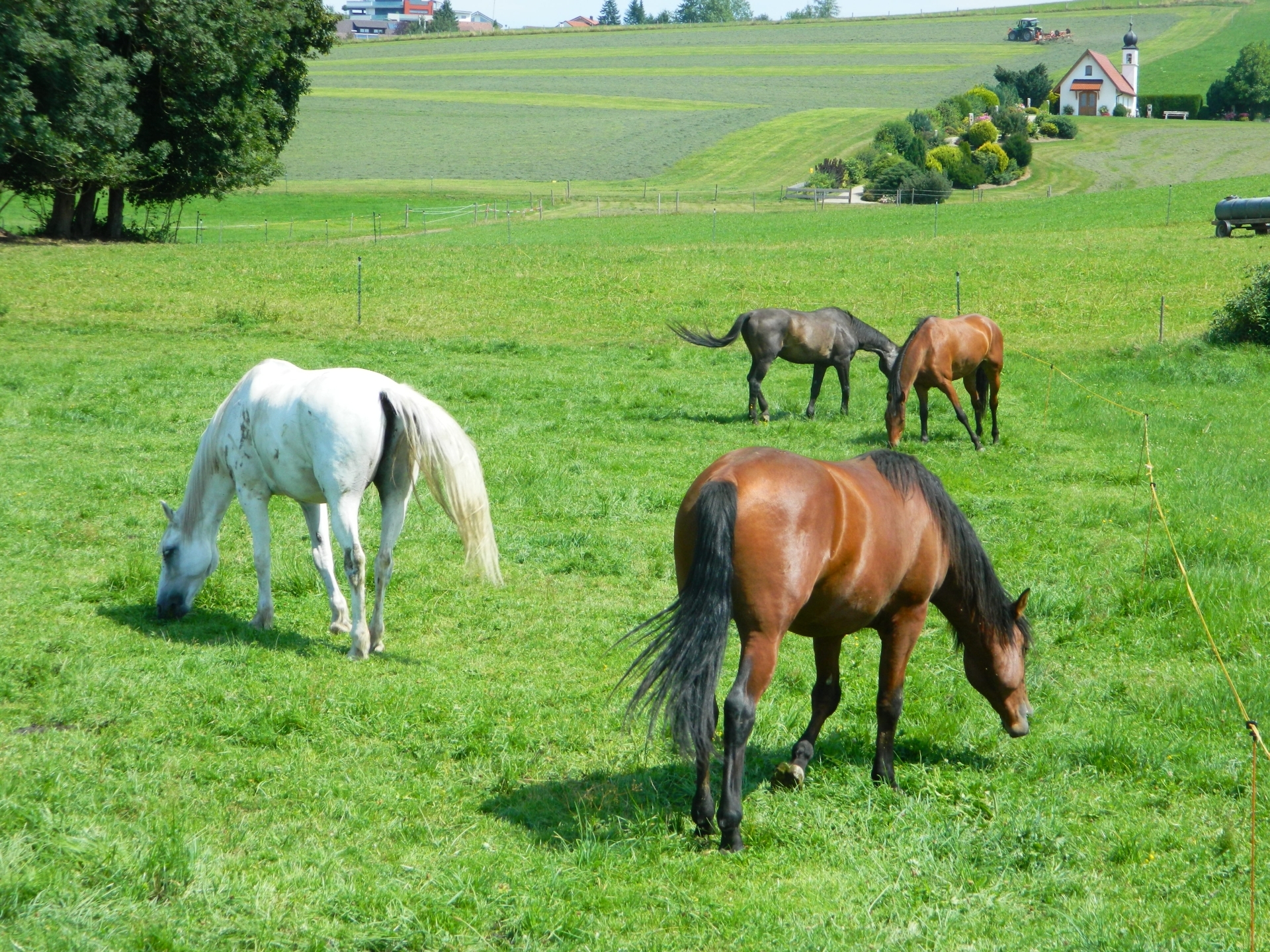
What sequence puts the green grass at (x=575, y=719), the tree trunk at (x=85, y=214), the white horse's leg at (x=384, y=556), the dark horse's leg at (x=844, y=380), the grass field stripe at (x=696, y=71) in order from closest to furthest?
the green grass at (x=575, y=719) → the white horse's leg at (x=384, y=556) → the dark horse's leg at (x=844, y=380) → the tree trunk at (x=85, y=214) → the grass field stripe at (x=696, y=71)

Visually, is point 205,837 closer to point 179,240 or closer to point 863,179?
point 179,240

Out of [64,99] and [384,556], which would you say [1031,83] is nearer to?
[64,99]

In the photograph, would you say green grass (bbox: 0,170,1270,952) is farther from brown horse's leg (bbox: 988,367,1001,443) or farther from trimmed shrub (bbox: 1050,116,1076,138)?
trimmed shrub (bbox: 1050,116,1076,138)

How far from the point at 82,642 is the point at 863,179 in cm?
6157

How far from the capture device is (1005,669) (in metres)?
6.02

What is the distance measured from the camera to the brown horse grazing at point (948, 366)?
45.4ft

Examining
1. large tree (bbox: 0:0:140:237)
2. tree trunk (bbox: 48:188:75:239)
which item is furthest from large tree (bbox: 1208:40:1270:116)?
tree trunk (bbox: 48:188:75:239)

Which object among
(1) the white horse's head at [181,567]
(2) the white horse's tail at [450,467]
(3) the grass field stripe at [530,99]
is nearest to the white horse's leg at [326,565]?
(1) the white horse's head at [181,567]

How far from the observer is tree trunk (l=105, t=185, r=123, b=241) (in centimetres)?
3891

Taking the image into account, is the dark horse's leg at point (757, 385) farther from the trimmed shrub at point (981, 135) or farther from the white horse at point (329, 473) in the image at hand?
the trimmed shrub at point (981, 135)

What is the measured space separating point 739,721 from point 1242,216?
3729 centimetres

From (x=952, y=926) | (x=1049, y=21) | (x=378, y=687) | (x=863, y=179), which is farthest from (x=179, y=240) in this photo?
(x=1049, y=21)

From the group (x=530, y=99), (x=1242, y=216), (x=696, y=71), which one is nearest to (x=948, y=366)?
(x=1242, y=216)

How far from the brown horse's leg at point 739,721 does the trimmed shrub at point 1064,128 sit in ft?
262
